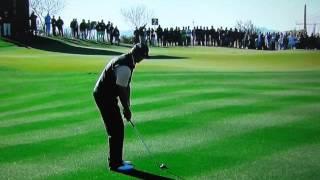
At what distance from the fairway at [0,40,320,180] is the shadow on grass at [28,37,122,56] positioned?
22.5 m

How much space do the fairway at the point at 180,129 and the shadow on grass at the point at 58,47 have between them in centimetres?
2246

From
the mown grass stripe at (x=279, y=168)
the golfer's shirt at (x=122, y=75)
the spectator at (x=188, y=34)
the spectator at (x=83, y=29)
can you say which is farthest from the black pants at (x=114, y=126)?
the spectator at (x=188, y=34)

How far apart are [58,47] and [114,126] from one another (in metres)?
41.7

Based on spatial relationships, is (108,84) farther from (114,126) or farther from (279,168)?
(279,168)

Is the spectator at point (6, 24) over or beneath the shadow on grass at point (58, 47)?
over

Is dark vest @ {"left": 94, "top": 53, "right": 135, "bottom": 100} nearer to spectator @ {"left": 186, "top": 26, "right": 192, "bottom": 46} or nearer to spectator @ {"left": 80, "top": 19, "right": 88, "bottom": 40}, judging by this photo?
spectator @ {"left": 80, "top": 19, "right": 88, "bottom": 40}

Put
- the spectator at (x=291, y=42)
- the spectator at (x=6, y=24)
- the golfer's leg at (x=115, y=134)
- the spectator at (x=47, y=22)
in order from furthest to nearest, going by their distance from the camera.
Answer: the spectator at (x=47, y=22) → the spectator at (x=6, y=24) → the spectator at (x=291, y=42) → the golfer's leg at (x=115, y=134)

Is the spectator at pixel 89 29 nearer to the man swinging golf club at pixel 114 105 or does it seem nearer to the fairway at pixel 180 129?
the fairway at pixel 180 129

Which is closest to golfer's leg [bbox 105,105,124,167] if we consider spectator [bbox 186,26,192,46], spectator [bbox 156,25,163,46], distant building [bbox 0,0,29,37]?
spectator [bbox 156,25,163,46]

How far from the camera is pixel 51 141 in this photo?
10.9 m

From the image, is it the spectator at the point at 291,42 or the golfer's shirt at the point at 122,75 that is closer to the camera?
the golfer's shirt at the point at 122,75

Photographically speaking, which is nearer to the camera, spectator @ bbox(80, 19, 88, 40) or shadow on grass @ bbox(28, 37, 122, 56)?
shadow on grass @ bbox(28, 37, 122, 56)

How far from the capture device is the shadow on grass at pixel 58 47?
46094 mm

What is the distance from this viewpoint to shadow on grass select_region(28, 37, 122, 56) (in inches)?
1815
